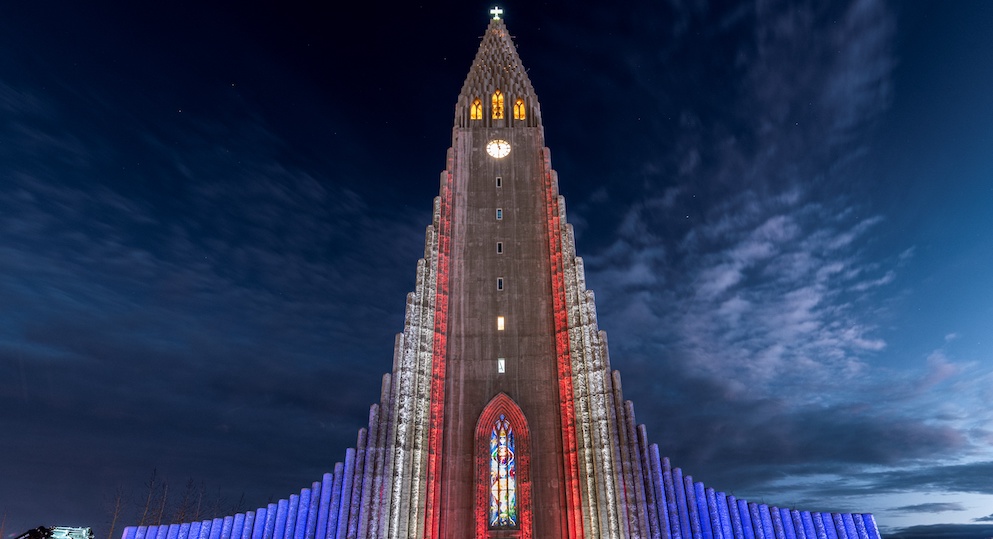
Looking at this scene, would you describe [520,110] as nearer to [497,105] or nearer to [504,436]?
[497,105]

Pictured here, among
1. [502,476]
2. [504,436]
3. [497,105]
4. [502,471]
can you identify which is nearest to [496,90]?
[497,105]

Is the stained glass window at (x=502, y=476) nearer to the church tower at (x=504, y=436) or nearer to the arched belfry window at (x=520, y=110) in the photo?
the church tower at (x=504, y=436)

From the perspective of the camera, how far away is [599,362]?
3192 centimetres

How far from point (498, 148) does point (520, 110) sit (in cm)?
362

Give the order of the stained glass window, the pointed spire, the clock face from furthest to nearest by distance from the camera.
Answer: the pointed spire < the clock face < the stained glass window

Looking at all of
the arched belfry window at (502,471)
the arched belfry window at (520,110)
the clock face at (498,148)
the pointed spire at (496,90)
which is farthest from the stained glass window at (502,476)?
the arched belfry window at (520,110)

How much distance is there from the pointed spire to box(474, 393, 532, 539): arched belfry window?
19240 millimetres

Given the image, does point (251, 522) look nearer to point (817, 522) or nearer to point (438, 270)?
point (438, 270)

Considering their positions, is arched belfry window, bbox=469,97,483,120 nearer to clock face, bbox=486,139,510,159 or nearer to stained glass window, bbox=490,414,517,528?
clock face, bbox=486,139,510,159

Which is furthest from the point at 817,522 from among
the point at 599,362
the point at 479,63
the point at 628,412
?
the point at 479,63

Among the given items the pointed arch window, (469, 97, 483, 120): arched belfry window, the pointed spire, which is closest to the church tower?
the pointed spire

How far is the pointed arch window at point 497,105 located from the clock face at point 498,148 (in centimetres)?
213

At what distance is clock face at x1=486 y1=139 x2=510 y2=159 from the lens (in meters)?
39.3

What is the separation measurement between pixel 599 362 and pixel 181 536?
23265mm
